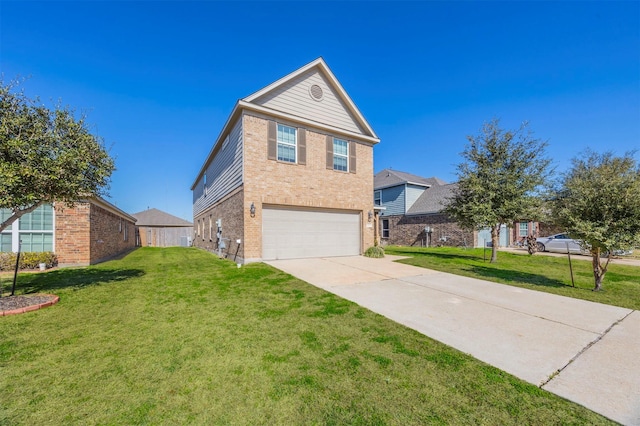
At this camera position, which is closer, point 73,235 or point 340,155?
point 73,235

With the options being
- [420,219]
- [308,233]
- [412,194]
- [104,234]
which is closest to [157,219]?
[104,234]

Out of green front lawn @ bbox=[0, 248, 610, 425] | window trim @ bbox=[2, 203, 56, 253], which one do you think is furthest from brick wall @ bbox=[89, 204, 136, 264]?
green front lawn @ bbox=[0, 248, 610, 425]

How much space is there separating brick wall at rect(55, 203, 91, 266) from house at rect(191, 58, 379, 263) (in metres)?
5.31

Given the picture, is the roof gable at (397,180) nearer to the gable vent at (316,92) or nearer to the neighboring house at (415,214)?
the neighboring house at (415,214)

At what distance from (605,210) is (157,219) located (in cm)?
4128

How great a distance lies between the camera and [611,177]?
6.17 metres

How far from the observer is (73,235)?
33.9ft

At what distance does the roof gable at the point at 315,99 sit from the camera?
11.1 meters

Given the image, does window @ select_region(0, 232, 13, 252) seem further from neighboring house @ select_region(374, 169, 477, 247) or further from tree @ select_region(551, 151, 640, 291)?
neighboring house @ select_region(374, 169, 477, 247)

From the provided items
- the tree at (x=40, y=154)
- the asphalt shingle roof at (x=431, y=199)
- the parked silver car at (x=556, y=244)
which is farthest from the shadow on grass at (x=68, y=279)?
the parked silver car at (x=556, y=244)

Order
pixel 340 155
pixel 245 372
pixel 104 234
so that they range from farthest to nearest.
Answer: pixel 104 234 → pixel 340 155 → pixel 245 372

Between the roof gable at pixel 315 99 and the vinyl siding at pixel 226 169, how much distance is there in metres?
1.78

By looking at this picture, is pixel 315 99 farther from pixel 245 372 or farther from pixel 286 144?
pixel 245 372

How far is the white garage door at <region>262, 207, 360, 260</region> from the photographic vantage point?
1094 centimetres
